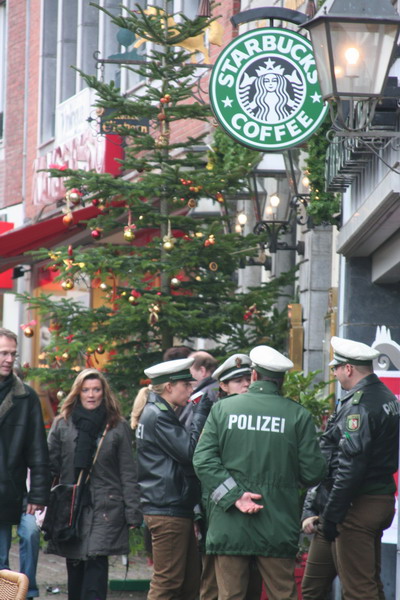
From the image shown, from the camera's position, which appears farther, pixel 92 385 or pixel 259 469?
pixel 92 385

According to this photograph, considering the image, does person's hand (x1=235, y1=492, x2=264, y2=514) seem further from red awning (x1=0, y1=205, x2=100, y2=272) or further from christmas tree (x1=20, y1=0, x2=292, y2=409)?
red awning (x1=0, y1=205, x2=100, y2=272)

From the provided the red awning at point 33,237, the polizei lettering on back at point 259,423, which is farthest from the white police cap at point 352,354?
the red awning at point 33,237

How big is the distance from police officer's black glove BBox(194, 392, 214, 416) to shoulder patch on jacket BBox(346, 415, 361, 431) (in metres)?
1.12

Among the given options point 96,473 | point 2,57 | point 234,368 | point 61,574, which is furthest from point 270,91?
point 2,57

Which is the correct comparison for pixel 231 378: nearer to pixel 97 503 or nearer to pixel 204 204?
pixel 97 503

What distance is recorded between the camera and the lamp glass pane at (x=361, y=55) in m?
6.84

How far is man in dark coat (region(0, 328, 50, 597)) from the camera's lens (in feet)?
27.7

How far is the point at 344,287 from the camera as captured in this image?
34.1 feet

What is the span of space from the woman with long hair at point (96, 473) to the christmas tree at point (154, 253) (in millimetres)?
3073

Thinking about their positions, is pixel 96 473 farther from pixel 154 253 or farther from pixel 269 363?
pixel 154 253

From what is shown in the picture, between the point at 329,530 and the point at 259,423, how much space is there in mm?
1051

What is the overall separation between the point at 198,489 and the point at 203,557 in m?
0.64

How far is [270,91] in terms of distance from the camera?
29.7ft

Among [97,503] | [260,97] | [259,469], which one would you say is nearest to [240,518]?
[259,469]
